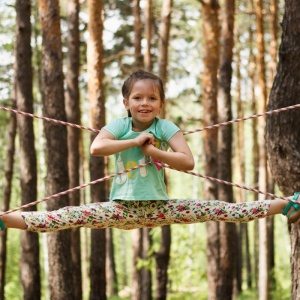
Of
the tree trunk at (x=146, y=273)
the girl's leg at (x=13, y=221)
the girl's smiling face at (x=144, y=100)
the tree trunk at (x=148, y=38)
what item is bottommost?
the tree trunk at (x=146, y=273)

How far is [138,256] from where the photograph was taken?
18500mm

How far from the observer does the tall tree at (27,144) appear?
13.3 m

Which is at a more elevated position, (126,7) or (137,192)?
(126,7)

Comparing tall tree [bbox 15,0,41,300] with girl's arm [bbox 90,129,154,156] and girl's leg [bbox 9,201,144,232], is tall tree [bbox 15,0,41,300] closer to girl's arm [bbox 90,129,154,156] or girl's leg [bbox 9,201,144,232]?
girl's leg [bbox 9,201,144,232]

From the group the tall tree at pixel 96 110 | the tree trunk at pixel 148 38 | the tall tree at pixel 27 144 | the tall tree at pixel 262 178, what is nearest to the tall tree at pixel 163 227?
the tree trunk at pixel 148 38

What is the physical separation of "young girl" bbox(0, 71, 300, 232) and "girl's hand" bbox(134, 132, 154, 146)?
120 mm

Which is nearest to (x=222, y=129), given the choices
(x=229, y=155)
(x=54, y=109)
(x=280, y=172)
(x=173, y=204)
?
(x=229, y=155)

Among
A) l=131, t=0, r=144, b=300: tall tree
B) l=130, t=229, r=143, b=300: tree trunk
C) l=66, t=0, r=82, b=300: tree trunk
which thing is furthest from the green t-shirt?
l=131, t=0, r=144, b=300: tall tree

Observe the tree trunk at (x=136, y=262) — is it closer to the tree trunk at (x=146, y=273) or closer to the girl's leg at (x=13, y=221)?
the tree trunk at (x=146, y=273)

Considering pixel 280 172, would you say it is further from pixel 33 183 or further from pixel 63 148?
pixel 33 183

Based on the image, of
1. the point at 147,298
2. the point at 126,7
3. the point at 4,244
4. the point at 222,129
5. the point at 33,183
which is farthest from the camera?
the point at 126,7

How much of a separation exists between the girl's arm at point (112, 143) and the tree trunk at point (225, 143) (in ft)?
31.2

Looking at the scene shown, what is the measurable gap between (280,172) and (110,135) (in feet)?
8.21

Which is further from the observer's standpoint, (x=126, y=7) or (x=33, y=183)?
(x=126, y=7)
